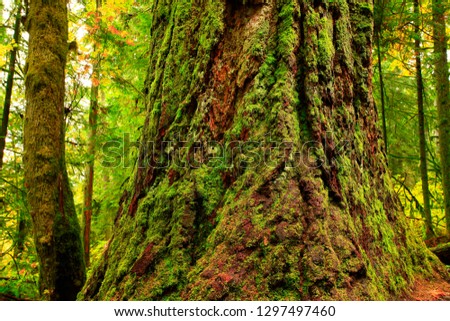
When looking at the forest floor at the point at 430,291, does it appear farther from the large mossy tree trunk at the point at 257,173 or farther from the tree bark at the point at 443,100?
the tree bark at the point at 443,100

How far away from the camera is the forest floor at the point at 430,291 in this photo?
118 inches

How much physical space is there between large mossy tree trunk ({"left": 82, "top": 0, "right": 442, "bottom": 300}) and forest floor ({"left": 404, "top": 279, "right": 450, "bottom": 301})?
11cm

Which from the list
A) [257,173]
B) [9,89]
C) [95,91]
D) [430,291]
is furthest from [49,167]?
[95,91]

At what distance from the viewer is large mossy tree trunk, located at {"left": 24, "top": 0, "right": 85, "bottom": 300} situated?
15.2ft

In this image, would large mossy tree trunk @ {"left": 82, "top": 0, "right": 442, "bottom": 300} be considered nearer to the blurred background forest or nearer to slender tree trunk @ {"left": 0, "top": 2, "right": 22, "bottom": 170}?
the blurred background forest

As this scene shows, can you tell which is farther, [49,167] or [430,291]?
[49,167]

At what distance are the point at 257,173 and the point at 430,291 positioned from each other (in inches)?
82.8

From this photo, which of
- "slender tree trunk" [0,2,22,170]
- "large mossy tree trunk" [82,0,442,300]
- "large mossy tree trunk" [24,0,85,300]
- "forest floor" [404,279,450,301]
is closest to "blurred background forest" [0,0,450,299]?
"slender tree trunk" [0,2,22,170]

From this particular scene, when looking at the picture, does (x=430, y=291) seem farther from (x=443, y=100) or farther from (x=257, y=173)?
(x=443, y=100)

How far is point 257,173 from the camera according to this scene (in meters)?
2.54

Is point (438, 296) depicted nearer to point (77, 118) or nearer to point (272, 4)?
point (272, 4)

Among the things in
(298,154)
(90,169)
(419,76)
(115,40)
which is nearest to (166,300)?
(298,154)

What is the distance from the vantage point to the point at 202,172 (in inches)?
108

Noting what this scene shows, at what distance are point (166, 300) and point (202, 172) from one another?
3.09 ft
